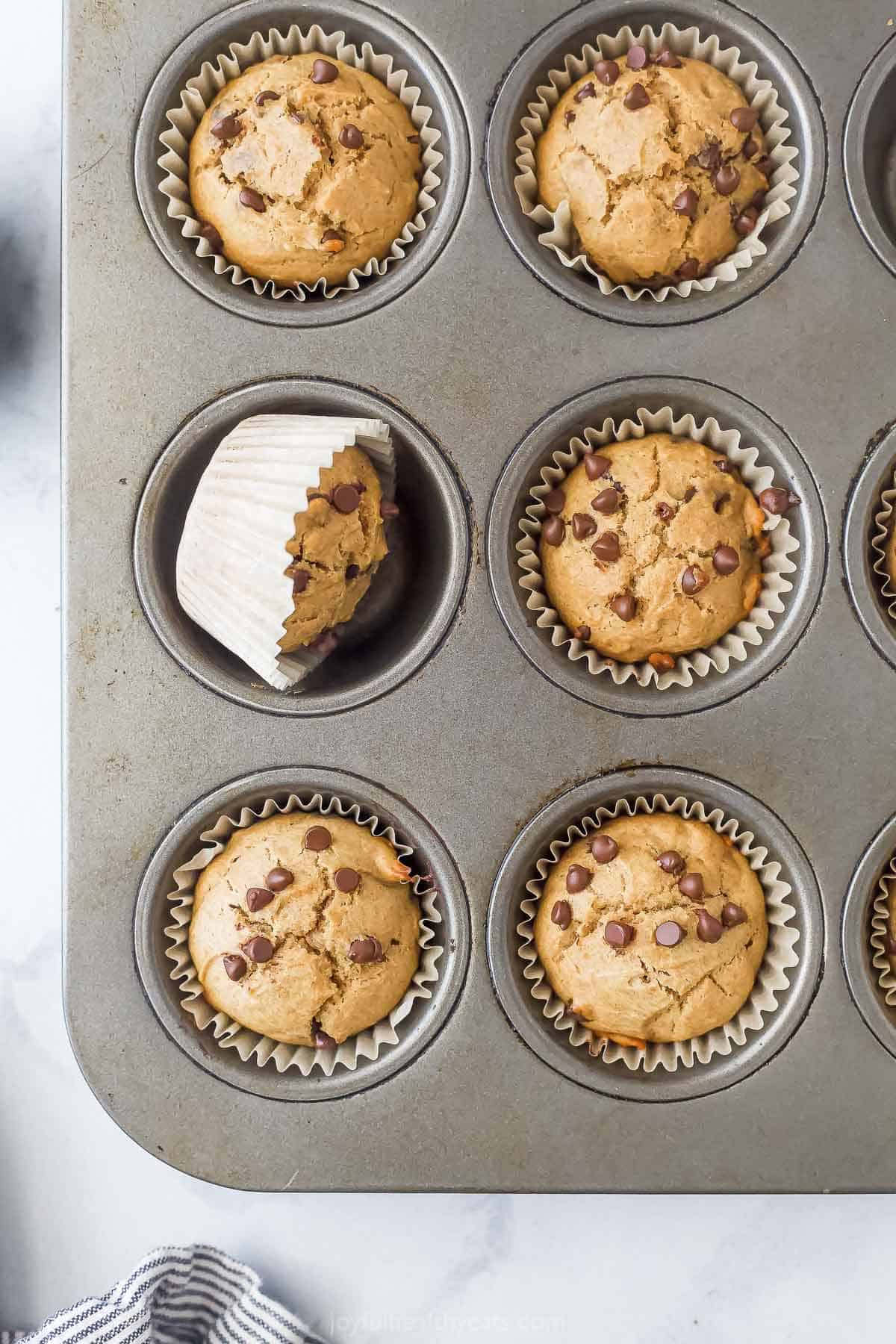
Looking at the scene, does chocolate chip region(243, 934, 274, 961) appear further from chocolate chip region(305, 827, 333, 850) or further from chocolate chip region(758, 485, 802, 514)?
chocolate chip region(758, 485, 802, 514)

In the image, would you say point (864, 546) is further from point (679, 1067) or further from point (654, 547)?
point (679, 1067)

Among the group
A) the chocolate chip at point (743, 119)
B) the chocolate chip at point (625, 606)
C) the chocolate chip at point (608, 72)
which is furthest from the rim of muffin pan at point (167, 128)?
the chocolate chip at point (625, 606)

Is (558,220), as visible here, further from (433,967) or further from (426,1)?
(433,967)

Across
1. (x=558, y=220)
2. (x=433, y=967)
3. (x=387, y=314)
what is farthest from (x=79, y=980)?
(x=558, y=220)

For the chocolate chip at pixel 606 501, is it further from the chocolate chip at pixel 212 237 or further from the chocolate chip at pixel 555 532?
the chocolate chip at pixel 212 237

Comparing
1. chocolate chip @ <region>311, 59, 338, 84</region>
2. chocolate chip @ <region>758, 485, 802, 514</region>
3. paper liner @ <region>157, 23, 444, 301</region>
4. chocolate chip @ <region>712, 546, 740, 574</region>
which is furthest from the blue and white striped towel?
chocolate chip @ <region>311, 59, 338, 84</region>

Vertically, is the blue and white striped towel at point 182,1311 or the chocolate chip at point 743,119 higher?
the chocolate chip at point 743,119
